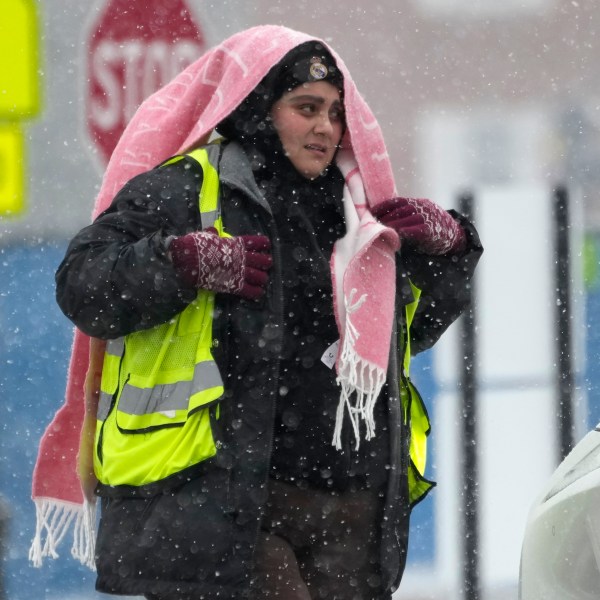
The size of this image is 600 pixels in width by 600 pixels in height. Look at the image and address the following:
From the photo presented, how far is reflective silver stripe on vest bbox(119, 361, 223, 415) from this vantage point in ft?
9.43

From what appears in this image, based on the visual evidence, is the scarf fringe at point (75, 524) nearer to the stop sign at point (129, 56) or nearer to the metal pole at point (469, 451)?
the stop sign at point (129, 56)

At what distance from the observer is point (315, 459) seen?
3000 mm

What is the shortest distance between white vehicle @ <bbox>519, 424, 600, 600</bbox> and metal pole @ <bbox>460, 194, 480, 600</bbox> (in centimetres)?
273

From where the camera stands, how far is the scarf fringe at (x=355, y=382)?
2980 mm

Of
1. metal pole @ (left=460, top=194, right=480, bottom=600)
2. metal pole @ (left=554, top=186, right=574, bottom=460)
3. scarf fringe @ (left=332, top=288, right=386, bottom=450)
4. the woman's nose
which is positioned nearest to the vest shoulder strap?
the woman's nose

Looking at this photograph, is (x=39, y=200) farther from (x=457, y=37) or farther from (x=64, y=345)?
(x=457, y=37)

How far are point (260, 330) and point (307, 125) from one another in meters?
0.51

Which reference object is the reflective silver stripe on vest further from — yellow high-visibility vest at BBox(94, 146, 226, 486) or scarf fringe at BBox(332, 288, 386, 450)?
scarf fringe at BBox(332, 288, 386, 450)

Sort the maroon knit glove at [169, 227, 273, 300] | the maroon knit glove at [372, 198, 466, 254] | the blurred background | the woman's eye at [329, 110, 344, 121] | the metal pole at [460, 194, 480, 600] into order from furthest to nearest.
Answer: the metal pole at [460, 194, 480, 600]
the blurred background
the woman's eye at [329, 110, 344, 121]
the maroon knit glove at [372, 198, 466, 254]
the maroon knit glove at [169, 227, 273, 300]

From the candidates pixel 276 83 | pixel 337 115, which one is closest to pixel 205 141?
pixel 276 83

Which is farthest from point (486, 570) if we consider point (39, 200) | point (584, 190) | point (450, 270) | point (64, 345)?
point (450, 270)

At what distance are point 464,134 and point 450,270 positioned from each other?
2847 mm

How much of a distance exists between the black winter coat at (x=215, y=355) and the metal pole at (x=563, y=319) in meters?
3.37

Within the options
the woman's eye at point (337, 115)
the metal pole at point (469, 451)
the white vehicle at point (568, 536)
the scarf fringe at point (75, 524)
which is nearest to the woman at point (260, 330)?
the woman's eye at point (337, 115)
